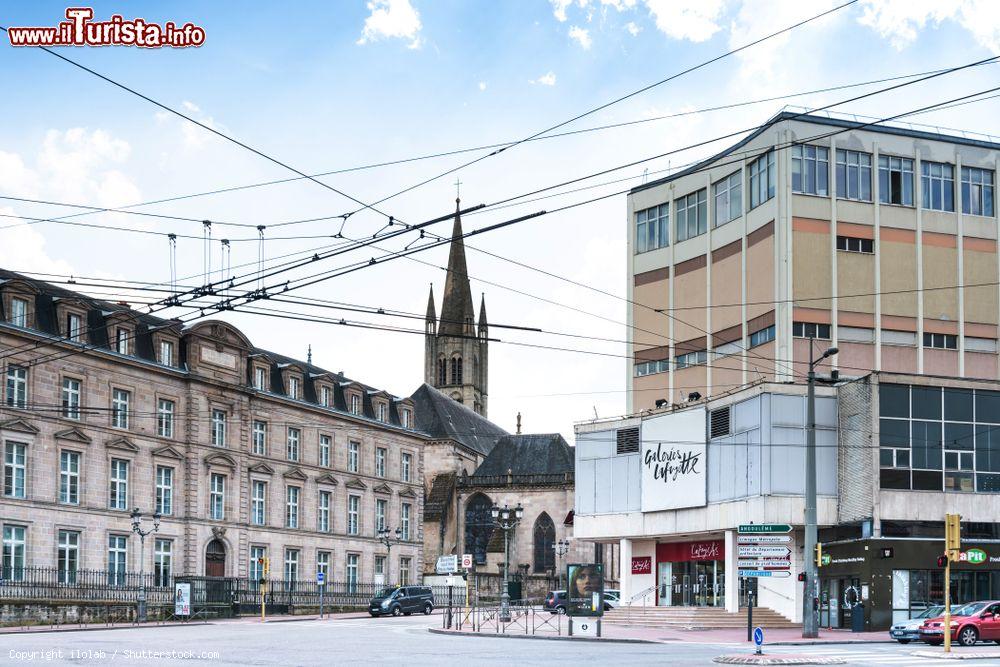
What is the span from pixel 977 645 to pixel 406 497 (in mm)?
51573

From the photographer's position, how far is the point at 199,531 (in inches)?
2502

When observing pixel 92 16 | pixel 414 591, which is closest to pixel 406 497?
pixel 414 591

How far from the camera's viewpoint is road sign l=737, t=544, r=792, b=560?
3528cm

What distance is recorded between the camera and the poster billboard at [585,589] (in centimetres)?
4153

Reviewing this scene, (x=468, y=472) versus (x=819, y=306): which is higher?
(x=819, y=306)

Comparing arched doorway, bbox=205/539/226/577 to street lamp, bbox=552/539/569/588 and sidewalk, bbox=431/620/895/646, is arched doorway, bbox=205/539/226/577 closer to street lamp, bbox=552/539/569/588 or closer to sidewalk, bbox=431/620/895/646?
sidewalk, bbox=431/620/895/646

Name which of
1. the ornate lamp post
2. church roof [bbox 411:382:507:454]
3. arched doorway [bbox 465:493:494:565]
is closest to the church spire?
church roof [bbox 411:382:507:454]

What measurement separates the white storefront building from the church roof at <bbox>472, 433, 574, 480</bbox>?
44.7m

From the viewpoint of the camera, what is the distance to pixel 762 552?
116 ft

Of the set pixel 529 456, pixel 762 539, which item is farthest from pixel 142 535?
pixel 529 456

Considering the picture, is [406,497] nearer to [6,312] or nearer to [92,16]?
[6,312]

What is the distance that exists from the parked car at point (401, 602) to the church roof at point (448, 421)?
120 ft

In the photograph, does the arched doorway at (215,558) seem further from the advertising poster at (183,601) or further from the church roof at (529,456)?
the church roof at (529,456)

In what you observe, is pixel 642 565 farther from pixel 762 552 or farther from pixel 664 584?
pixel 762 552
